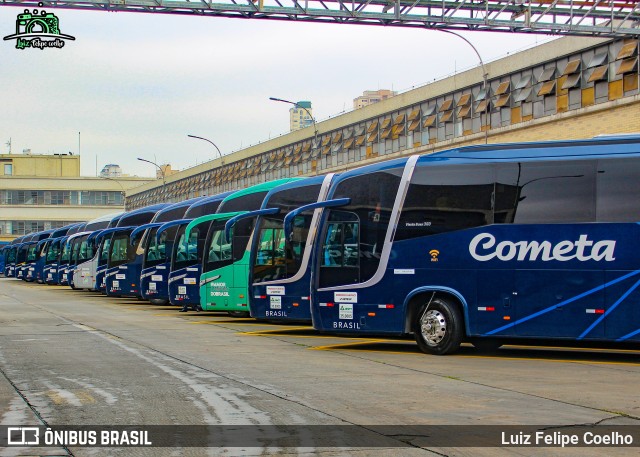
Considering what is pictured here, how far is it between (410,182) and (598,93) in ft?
80.5

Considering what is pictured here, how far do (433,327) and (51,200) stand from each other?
122162 mm

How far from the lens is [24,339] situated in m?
18.7

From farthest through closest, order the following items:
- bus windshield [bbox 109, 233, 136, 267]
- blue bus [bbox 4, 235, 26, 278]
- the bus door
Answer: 1. blue bus [bbox 4, 235, 26, 278]
2. bus windshield [bbox 109, 233, 136, 267]
3. the bus door

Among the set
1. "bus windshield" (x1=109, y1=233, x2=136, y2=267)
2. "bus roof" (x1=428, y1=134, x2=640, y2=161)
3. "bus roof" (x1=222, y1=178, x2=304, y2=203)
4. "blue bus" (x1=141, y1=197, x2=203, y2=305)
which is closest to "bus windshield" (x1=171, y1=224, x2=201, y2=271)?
"bus roof" (x1=222, y1=178, x2=304, y2=203)

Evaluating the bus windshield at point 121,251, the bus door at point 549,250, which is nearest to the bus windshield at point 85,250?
the bus windshield at point 121,251

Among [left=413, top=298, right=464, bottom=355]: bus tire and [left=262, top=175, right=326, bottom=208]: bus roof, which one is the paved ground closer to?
[left=413, top=298, right=464, bottom=355]: bus tire

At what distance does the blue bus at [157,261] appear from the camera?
33.4 meters

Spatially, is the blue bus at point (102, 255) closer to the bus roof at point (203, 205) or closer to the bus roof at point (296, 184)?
the bus roof at point (203, 205)

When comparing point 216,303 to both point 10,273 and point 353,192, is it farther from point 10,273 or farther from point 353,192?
point 10,273

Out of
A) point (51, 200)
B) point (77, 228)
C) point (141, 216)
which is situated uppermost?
point (51, 200)

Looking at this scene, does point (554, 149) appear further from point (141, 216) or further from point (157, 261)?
point (141, 216)

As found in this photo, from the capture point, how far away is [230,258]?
25.8m

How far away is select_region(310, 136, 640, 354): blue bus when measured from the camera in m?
14.9

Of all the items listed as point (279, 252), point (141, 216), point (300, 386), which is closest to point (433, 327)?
point (300, 386)
